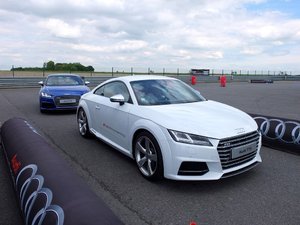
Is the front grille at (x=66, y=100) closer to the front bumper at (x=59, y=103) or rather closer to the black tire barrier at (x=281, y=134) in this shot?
the front bumper at (x=59, y=103)

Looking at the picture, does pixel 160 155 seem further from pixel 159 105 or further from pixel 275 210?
pixel 275 210

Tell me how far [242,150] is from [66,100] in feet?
24.3

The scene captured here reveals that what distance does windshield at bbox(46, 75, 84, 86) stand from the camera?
11.0 meters

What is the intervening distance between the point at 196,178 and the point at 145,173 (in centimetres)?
83

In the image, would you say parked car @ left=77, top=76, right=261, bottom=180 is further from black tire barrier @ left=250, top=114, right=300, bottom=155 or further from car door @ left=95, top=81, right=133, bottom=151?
black tire barrier @ left=250, top=114, right=300, bottom=155

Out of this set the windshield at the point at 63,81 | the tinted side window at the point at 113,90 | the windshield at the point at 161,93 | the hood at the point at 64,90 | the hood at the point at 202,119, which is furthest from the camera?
the windshield at the point at 63,81

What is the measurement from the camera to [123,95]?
201 inches

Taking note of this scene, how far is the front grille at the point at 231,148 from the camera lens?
3.69 metres

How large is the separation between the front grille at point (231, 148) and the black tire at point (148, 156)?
0.81m

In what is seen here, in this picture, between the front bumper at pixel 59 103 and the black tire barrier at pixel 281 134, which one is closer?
the black tire barrier at pixel 281 134

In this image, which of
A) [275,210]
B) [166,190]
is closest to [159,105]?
[166,190]

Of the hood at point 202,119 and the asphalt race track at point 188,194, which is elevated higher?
the hood at point 202,119

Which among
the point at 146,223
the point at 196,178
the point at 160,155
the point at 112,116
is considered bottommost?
the point at 146,223

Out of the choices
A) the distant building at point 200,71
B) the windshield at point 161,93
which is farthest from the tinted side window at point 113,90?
the distant building at point 200,71
